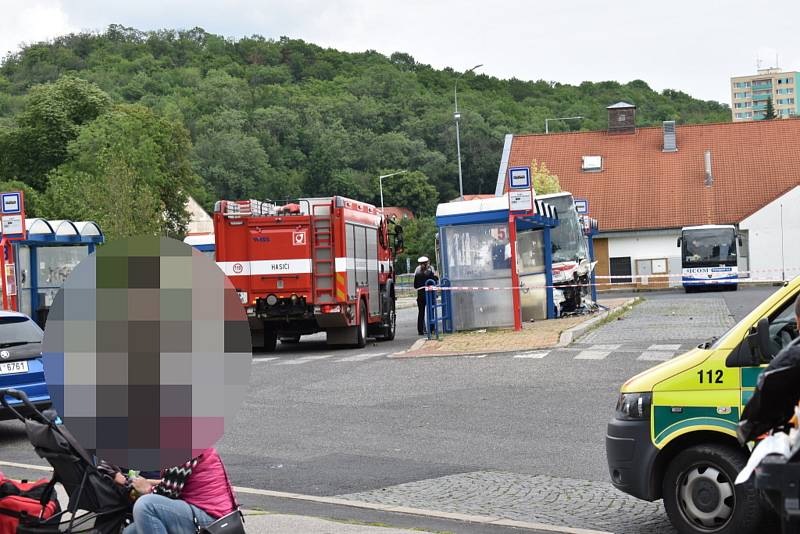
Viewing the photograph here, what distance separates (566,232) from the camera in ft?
122

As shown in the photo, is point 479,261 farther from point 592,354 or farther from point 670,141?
point 670,141

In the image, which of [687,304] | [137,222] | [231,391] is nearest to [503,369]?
[231,391]

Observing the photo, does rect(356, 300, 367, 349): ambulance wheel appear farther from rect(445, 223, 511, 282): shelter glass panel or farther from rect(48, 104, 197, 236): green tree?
rect(48, 104, 197, 236): green tree

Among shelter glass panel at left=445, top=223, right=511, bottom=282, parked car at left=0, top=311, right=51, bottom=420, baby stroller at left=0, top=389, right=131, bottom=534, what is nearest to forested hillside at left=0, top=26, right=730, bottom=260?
shelter glass panel at left=445, top=223, right=511, bottom=282

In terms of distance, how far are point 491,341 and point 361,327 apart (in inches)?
150

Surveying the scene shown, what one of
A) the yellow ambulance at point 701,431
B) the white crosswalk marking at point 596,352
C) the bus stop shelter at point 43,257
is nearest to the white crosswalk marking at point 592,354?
the white crosswalk marking at point 596,352

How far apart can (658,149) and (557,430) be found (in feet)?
209

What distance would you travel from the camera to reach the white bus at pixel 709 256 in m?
53.8

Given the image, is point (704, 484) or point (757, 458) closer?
point (757, 458)

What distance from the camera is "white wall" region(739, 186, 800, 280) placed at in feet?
211

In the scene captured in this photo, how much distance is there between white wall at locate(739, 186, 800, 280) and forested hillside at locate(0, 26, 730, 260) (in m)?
23.5

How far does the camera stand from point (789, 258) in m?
64.3

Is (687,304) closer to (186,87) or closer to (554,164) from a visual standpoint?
(554,164)

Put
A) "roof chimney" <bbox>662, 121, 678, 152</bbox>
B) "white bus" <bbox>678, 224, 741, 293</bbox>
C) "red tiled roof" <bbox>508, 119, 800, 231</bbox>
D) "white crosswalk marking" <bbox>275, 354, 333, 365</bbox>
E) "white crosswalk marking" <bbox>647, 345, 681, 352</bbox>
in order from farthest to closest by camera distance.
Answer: "roof chimney" <bbox>662, 121, 678, 152</bbox>, "red tiled roof" <bbox>508, 119, 800, 231</bbox>, "white bus" <bbox>678, 224, 741, 293</bbox>, "white crosswalk marking" <bbox>275, 354, 333, 365</bbox>, "white crosswalk marking" <bbox>647, 345, 681, 352</bbox>
